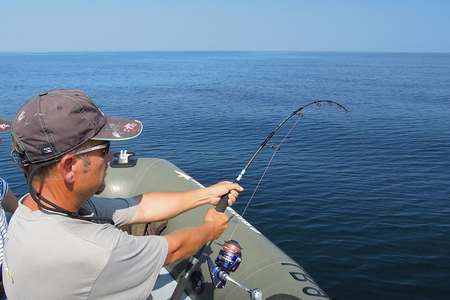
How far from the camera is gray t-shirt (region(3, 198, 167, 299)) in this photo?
176 centimetres

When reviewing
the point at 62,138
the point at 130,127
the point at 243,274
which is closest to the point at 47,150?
the point at 62,138

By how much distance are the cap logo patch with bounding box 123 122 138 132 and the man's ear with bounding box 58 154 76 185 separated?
1.00 feet

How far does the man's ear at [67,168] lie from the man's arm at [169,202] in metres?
1.10

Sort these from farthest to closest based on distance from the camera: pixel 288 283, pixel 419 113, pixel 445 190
Result: 1. pixel 419 113
2. pixel 445 190
3. pixel 288 283

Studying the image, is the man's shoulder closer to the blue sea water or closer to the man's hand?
the man's hand

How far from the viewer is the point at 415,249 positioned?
25.2 feet

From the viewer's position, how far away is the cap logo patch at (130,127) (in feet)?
6.74

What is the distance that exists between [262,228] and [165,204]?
5.81 metres

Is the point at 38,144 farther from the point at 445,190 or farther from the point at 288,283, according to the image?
the point at 445,190

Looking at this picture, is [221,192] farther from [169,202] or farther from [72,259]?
[72,259]

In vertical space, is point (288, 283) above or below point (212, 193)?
below

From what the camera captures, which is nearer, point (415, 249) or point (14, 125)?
point (14, 125)

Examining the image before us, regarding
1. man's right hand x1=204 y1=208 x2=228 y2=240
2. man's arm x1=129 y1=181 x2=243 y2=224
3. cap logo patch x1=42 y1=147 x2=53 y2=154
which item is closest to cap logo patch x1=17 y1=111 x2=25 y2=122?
cap logo patch x1=42 y1=147 x2=53 y2=154

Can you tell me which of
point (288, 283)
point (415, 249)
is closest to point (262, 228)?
point (415, 249)
